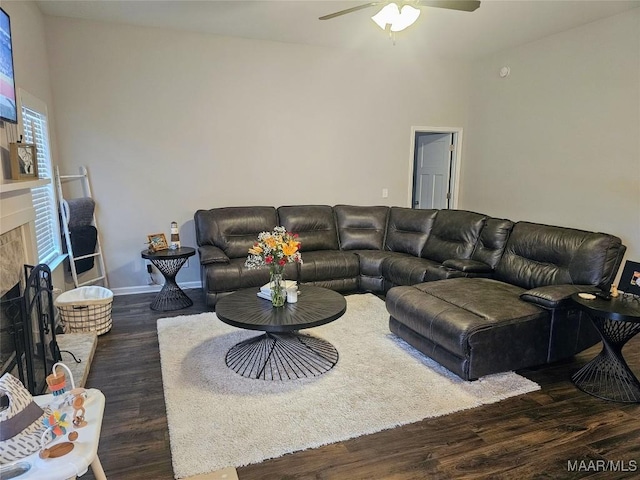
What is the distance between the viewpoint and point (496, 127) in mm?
5590

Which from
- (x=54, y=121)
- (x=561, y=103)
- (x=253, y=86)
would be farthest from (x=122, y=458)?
(x=561, y=103)

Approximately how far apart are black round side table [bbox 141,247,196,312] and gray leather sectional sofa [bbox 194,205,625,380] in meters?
0.26

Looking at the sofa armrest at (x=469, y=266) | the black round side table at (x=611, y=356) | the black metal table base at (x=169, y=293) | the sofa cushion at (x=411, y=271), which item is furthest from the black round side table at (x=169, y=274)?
the black round side table at (x=611, y=356)

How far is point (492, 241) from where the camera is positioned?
13.3ft

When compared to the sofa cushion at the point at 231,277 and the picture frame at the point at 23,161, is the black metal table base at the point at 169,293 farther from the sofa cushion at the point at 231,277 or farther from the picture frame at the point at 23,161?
the picture frame at the point at 23,161

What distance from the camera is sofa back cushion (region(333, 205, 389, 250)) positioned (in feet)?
17.0

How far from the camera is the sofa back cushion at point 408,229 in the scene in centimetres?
492

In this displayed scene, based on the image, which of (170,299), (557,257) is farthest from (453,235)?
(170,299)

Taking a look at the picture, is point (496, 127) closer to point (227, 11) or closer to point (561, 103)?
point (561, 103)

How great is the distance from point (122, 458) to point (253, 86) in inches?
165

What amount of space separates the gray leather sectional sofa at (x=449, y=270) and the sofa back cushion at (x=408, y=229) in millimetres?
13

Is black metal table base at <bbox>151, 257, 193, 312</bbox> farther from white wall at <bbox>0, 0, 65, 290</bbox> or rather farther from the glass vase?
the glass vase

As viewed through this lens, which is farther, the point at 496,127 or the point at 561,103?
the point at 496,127

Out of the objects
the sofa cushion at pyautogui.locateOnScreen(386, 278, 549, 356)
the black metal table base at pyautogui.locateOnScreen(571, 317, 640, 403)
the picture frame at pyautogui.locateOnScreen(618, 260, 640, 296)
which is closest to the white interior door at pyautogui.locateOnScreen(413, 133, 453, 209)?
the sofa cushion at pyautogui.locateOnScreen(386, 278, 549, 356)
